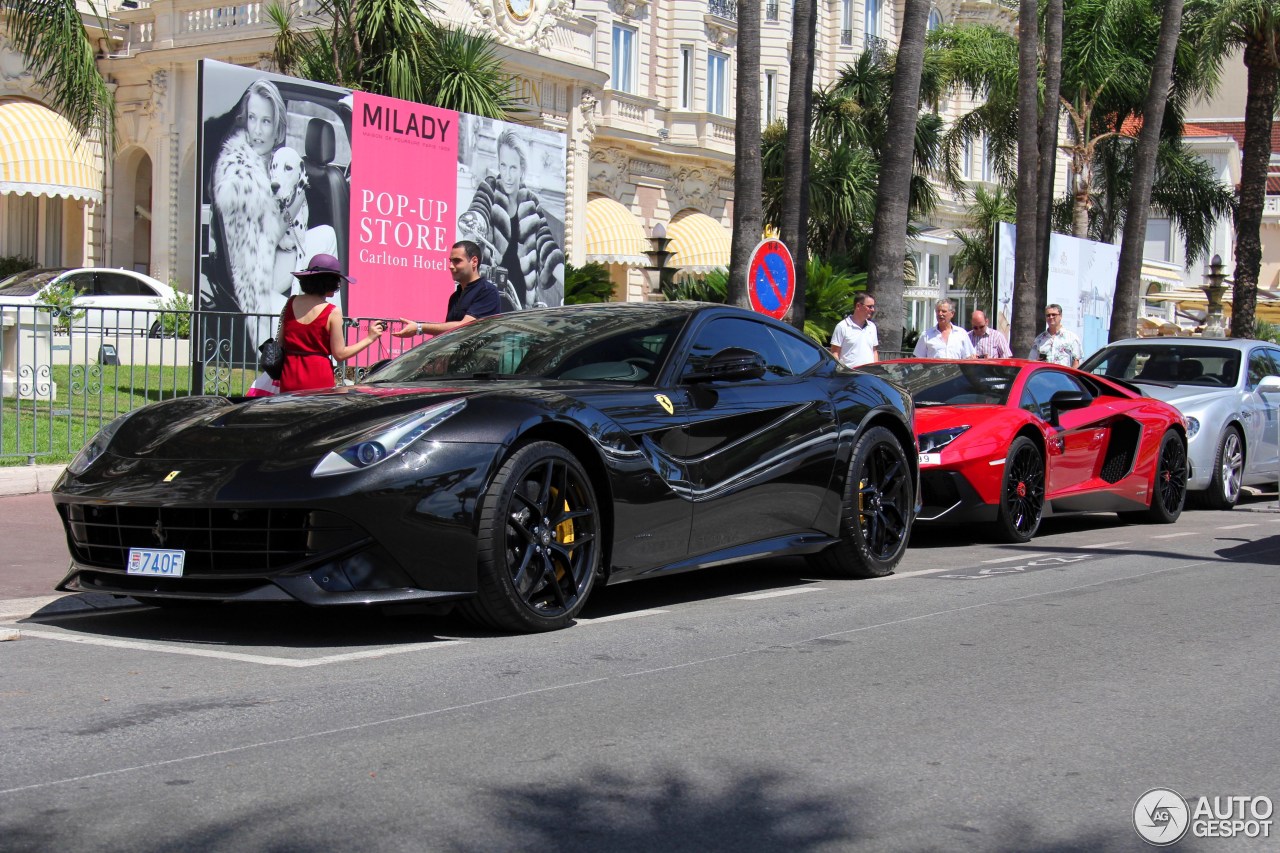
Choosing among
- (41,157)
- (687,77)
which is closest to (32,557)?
(41,157)

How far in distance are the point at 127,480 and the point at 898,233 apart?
45.7 ft

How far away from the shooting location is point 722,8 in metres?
47.5

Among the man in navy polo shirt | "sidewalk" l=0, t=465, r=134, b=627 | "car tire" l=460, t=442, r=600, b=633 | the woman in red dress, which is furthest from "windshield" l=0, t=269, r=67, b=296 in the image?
"car tire" l=460, t=442, r=600, b=633

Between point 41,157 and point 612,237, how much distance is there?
1476cm

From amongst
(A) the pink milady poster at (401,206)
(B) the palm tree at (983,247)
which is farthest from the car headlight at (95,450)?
(B) the palm tree at (983,247)

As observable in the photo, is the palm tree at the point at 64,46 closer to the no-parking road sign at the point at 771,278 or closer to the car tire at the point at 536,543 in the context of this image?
the no-parking road sign at the point at 771,278

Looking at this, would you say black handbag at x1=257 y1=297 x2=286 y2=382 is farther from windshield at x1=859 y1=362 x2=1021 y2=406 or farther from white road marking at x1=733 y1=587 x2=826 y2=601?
windshield at x1=859 y1=362 x2=1021 y2=406

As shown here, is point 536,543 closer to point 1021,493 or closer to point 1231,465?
point 1021,493

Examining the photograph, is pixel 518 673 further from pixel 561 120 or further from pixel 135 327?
pixel 561 120

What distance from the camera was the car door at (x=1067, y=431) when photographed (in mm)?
11461

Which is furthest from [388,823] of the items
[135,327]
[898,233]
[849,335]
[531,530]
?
[898,233]

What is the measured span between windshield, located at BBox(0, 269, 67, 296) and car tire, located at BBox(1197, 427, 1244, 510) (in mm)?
16884

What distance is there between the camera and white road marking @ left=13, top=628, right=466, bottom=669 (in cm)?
591

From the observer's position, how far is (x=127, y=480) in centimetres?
618
